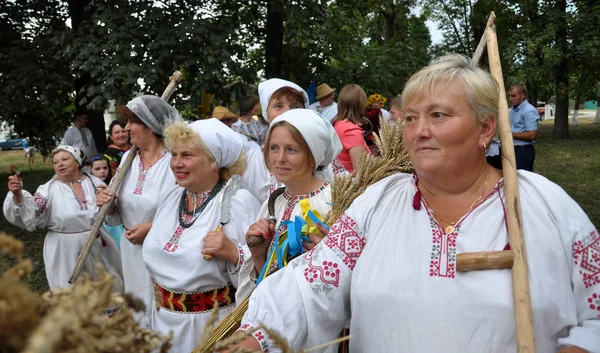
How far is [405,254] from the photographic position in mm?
1803

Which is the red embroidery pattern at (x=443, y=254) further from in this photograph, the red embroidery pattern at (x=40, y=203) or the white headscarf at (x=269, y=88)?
the red embroidery pattern at (x=40, y=203)

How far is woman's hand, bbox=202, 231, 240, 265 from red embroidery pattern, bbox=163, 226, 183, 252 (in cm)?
20

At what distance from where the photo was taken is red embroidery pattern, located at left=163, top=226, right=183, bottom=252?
118 inches

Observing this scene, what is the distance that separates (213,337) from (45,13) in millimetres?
10757

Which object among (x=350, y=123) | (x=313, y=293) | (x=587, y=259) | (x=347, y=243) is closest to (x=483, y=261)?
(x=587, y=259)

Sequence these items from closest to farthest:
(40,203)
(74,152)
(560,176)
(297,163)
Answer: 1. (297,163)
2. (40,203)
3. (74,152)
4. (560,176)

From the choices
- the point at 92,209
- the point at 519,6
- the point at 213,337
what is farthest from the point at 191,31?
the point at 519,6

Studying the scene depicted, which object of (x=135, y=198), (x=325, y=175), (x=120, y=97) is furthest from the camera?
(x=120, y=97)

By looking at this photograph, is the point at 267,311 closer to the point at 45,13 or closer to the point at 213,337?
the point at 213,337

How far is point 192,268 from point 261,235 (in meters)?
0.59

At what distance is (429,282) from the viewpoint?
5.68ft

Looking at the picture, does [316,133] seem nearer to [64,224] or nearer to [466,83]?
[466,83]

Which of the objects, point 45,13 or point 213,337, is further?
point 45,13

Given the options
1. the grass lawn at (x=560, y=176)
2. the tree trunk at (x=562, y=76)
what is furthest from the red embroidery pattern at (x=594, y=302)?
the tree trunk at (x=562, y=76)
